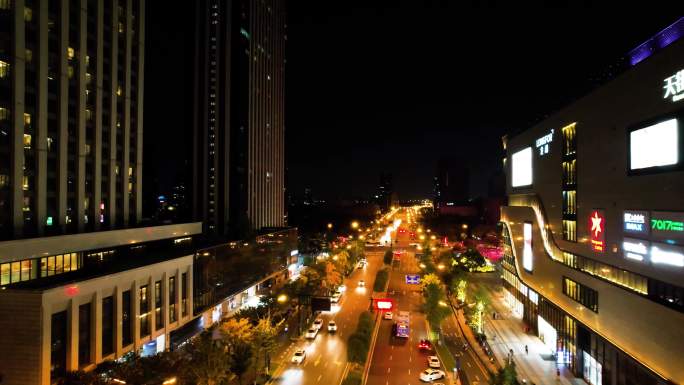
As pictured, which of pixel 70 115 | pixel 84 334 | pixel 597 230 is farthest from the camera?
pixel 70 115

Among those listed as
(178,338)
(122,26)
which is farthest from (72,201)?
(122,26)

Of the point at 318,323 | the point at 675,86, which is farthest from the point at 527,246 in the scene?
the point at 675,86

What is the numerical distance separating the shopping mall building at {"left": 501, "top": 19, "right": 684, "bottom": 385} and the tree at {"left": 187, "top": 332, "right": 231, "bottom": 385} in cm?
2059

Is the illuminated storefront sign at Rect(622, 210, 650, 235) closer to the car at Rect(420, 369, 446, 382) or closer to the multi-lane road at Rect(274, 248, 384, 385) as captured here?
the car at Rect(420, 369, 446, 382)

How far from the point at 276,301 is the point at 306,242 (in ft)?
199

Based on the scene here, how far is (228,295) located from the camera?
4044 centimetres

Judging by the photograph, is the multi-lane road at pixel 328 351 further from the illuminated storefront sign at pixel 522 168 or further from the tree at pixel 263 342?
the illuminated storefront sign at pixel 522 168

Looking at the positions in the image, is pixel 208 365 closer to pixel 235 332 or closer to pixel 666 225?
pixel 235 332

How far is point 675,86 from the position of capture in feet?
55.9

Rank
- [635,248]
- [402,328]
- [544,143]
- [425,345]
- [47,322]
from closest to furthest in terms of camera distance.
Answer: [47,322] → [635,248] → [425,345] → [544,143] → [402,328]

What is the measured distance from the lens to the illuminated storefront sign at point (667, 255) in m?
16.7

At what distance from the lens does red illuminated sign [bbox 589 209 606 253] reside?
23513mm

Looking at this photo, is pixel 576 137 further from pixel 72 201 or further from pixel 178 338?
pixel 72 201

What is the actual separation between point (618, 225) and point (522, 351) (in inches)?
579
